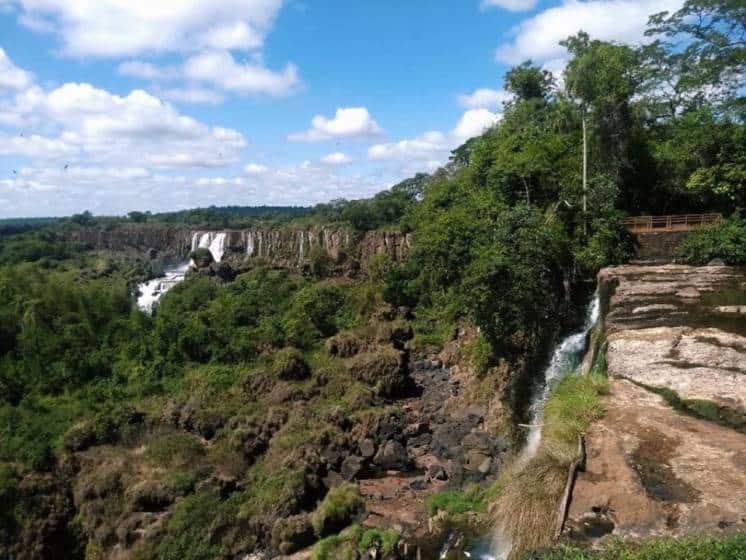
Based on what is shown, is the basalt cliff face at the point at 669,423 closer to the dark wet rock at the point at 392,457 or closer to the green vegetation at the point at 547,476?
the green vegetation at the point at 547,476

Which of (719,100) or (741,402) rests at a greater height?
(719,100)

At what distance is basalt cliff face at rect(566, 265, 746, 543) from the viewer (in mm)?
6223

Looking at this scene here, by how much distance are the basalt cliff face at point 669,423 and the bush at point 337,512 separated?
28.0 ft

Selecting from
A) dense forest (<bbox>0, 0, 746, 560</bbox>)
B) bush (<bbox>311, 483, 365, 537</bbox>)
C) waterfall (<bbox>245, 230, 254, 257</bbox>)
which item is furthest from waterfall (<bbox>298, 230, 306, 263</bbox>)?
bush (<bbox>311, 483, 365, 537</bbox>)

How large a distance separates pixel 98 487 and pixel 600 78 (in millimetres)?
23065

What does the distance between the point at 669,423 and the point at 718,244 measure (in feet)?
35.6

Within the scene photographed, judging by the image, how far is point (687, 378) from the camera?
9102mm

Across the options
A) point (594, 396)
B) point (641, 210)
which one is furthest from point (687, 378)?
point (641, 210)

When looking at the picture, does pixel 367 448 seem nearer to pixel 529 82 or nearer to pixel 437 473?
pixel 437 473

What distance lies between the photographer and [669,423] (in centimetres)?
798

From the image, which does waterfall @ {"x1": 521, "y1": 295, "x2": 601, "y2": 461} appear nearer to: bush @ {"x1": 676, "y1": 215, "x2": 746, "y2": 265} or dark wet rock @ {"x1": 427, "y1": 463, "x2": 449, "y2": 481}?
dark wet rock @ {"x1": 427, "y1": 463, "x2": 449, "y2": 481}

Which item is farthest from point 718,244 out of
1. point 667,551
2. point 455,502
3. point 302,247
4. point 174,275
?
point 174,275

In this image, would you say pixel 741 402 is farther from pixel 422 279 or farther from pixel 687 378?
pixel 422 279

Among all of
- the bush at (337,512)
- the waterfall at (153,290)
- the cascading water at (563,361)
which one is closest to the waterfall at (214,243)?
the waterfall at (153,290)
